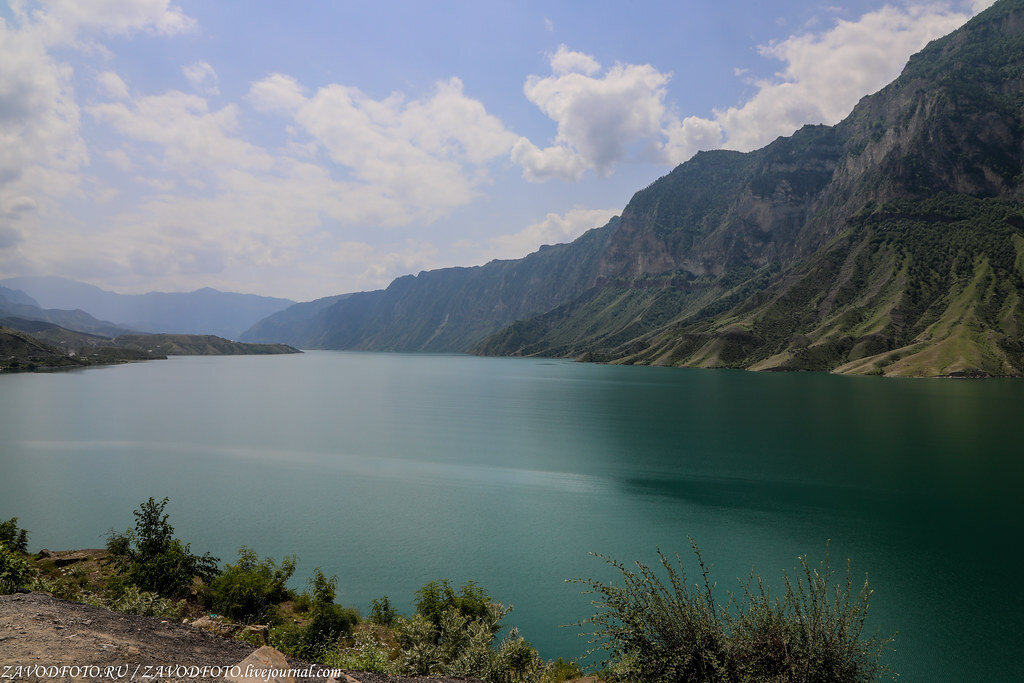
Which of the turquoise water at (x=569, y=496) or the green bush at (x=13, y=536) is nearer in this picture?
the turquoise water at (x=569, y=496)

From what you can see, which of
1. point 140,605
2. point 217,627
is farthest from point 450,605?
point 140,605

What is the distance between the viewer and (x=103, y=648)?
41.7 ft

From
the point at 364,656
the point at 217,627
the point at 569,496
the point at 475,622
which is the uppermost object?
the point at 217,627

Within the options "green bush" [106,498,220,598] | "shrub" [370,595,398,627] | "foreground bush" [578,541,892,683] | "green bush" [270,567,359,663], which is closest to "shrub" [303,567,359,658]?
"green bush" [270,567,359,663]

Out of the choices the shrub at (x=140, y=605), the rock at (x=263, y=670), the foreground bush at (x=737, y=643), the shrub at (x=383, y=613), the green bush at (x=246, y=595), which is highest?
the rock at (x=263, y=670)

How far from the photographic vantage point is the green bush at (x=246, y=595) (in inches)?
1007

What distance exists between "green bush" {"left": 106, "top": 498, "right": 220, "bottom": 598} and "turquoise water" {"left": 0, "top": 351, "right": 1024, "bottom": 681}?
550 cm

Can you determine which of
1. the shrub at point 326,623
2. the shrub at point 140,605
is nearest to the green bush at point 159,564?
the shrub at point 140,605

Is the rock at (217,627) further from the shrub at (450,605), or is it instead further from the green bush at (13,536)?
the green bush at (13,536)

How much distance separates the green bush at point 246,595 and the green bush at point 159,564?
168 cm

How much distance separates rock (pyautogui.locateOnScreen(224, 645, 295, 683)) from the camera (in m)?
11.0

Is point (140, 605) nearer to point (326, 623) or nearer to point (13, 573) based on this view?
point (13, 573)

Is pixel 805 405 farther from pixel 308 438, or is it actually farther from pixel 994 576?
pixel 308 438

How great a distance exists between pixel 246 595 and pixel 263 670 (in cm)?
1790
